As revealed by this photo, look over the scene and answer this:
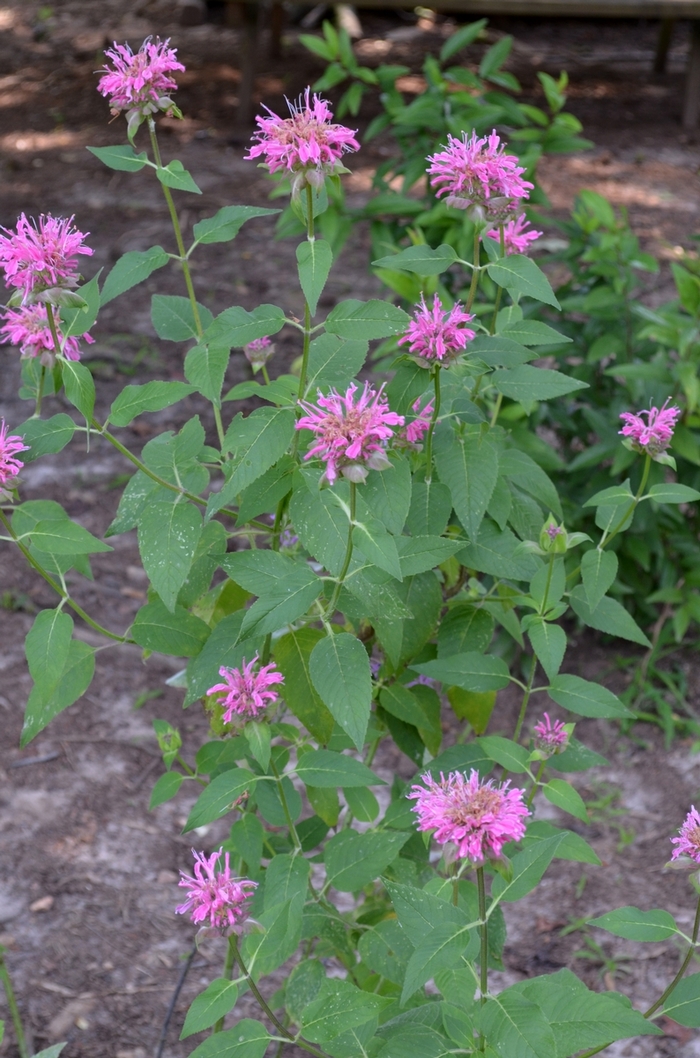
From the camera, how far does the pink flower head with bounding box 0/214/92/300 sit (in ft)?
3.82

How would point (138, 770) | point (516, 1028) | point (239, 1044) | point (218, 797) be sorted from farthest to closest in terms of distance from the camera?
point (138, 770)
point (218, 797)
point (239, 1044)
point (516, 1028)

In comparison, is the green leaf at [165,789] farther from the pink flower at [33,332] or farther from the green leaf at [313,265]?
the green leaf at [313,265]

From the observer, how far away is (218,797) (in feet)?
3.99

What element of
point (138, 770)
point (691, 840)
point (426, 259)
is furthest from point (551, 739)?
point (138, 770)

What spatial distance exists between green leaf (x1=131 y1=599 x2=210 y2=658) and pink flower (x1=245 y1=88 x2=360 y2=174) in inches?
21.5

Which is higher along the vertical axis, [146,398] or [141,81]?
[141,81]

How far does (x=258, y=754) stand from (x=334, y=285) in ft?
11.5

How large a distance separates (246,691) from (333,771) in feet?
0.46

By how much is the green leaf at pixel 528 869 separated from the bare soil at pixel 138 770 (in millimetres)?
1114

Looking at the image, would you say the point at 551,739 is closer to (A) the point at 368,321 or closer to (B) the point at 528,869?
(B) the point at 528,869

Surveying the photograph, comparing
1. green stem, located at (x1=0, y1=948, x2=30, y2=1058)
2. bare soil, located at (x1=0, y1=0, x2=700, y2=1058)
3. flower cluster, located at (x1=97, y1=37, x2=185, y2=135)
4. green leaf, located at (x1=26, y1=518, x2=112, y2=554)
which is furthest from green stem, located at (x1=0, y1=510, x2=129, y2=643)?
bare soil, located at (x1=0, y1=0, x2=700, y2=1058)

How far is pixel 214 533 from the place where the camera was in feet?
4.42

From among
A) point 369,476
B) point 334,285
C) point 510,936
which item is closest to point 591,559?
point 369,476

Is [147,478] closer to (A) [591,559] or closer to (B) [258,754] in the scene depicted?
(B) [258,754]
